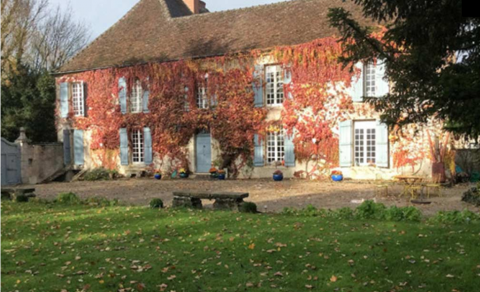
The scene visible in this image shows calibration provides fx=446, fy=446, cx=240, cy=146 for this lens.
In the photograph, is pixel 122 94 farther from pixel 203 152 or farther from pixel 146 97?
pixel 203 152

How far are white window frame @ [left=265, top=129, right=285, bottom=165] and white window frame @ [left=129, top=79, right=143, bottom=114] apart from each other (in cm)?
681

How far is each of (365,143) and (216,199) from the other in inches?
357

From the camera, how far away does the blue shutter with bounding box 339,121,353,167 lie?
17109 mm

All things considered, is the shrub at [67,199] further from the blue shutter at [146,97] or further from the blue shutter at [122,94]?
the blue shutter at [122,94]

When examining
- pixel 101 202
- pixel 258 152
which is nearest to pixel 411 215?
pixel 101 202

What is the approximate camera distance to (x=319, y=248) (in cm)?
588

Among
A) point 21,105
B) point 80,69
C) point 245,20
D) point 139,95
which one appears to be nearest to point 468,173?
point 245,20

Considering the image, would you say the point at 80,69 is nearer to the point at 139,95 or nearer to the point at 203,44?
the point at 139,95

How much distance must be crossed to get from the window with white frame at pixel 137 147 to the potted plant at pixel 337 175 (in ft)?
31.0

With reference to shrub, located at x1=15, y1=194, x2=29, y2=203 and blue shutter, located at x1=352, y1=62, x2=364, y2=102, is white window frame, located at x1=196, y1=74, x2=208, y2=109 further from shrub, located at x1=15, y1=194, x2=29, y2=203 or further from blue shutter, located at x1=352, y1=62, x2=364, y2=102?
shrub, located at x1=15, y1=194, x2=29, y2=203

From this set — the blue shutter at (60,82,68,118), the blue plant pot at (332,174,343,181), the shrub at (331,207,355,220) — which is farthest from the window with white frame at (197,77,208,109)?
the shrub at (331,207,355,220)

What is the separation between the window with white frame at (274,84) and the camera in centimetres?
1862

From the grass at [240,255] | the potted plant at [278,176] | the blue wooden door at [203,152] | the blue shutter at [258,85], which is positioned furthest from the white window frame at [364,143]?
the grass at [240,255]

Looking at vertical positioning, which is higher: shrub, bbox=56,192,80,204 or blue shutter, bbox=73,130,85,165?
blue shutter, bbox=73,130,85,165
